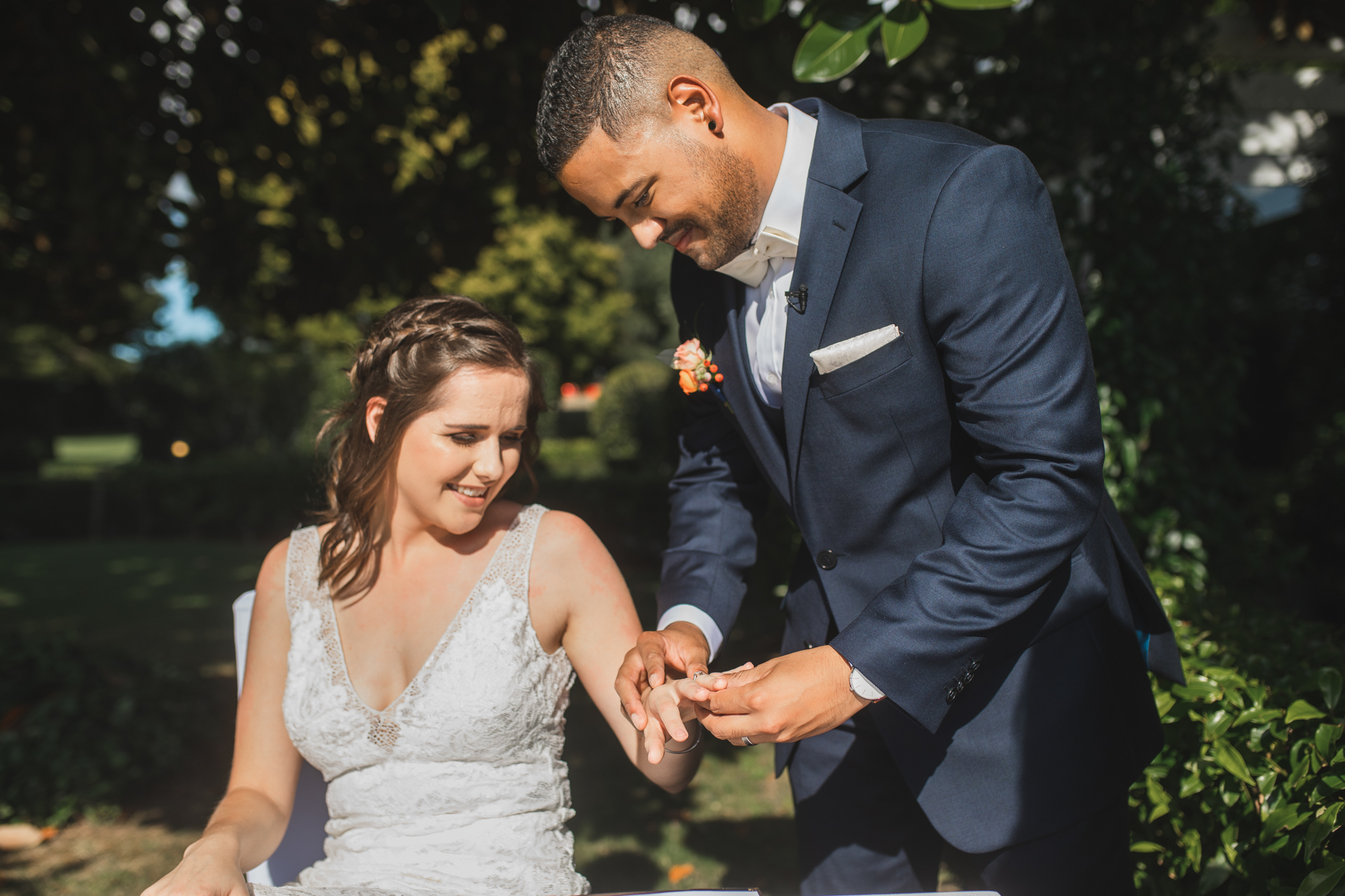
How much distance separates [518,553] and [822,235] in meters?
1.19

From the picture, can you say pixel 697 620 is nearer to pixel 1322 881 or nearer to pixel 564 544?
pixel 564 544

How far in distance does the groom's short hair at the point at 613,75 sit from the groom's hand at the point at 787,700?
3.38 ft

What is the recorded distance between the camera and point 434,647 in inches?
87.5

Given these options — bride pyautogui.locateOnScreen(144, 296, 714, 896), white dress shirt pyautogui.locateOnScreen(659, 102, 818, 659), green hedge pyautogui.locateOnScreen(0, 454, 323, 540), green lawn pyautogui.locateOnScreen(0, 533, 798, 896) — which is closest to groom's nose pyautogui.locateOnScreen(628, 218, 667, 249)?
white dress shirt pyautogui.locateOnScreen(659, 102, 818, 659)

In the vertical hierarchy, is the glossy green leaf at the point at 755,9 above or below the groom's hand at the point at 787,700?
above

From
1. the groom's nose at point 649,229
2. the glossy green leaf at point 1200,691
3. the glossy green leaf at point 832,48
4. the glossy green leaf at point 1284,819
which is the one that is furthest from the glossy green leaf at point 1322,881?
the glossy green leaf at point 832,48

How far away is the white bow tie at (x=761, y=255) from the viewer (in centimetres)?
174

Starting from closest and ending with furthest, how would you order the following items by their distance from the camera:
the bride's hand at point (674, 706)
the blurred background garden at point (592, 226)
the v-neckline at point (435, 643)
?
the bride's hand at point (674, 706) < the v-neckline at point (435, 643) < the blurred background garden at point (592, 226)

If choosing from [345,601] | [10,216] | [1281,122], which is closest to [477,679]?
[345,601]

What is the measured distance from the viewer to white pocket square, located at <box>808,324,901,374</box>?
158 cm

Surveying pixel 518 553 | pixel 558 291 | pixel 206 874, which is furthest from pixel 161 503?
pixel 206 874

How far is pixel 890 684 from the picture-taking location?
147 centimetres

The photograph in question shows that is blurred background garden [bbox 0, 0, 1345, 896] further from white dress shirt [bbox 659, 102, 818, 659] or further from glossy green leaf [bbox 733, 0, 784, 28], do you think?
white dress shirt [bbox 659, 102, 818, 659]

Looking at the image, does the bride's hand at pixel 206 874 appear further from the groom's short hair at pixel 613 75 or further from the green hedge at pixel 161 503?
A: the green hedge at pixel 161 503
